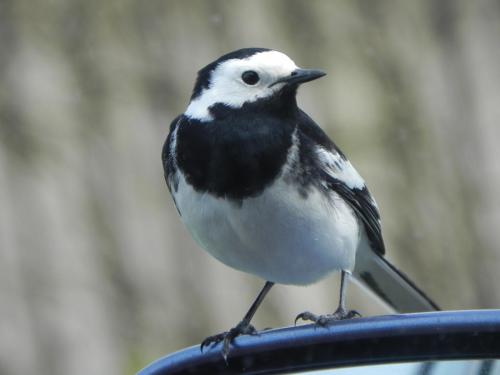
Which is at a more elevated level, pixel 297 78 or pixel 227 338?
pixel 297 78

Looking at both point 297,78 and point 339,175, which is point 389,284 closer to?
point 339,175

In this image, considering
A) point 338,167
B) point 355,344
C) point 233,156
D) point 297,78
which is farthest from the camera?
point 338,167

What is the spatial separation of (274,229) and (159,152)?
309cm

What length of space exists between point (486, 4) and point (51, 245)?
3314 millimetres

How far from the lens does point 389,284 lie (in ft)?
13.0

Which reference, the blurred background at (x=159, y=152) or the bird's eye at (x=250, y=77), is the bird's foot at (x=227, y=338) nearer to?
the bird's eye at (x=250, y=77)

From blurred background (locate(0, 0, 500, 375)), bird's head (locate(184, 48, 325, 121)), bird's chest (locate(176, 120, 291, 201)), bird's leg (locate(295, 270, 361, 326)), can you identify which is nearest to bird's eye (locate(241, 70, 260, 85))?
bird's head (locate(184, 48, 325, 121))

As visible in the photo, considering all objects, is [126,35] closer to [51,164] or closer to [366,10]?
[51,164]

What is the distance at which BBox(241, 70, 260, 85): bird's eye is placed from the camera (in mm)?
3398

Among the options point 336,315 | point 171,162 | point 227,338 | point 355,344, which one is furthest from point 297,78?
point 355,344

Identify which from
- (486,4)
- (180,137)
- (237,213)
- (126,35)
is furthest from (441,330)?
(486,4)

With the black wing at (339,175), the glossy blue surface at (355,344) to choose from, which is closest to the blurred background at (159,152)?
the black wing at (339,175)

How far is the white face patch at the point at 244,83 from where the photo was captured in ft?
11.1

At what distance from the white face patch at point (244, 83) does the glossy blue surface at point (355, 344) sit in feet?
3.03
